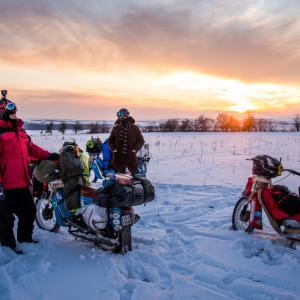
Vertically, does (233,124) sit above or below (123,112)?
above

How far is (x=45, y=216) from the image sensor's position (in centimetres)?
426

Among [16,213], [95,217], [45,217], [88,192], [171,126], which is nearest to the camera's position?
[95,217]

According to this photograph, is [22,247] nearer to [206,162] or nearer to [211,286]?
[211,286]

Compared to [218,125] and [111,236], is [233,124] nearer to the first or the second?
[218,125]

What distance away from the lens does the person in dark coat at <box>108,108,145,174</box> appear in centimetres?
Result: 602

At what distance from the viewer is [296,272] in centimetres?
309

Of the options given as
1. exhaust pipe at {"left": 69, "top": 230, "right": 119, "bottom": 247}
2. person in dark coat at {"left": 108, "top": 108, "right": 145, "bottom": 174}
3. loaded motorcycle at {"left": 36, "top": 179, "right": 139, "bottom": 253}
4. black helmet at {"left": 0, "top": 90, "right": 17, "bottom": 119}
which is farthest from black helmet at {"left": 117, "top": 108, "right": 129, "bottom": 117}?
exhaust pipe at {"left": 69, "top": 230, "right": 119, "bottom": 247}

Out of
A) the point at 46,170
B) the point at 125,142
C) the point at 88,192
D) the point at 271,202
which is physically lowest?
the point at 271,202

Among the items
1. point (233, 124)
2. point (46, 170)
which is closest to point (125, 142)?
point (46, 170)

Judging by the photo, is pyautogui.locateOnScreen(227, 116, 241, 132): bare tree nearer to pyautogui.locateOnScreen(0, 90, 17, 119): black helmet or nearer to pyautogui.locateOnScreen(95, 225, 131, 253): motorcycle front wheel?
pyautogui.locateOnScreen(95, 225, 131, 253): motorcycle front wheel

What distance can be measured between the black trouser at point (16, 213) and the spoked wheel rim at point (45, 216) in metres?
0.42

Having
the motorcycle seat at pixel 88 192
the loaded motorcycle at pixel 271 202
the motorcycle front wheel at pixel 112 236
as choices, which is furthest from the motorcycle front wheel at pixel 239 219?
the motorcycle seat at pixel 88 192

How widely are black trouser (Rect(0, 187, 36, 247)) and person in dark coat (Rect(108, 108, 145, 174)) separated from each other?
103 inches

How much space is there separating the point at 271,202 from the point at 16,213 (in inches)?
149
